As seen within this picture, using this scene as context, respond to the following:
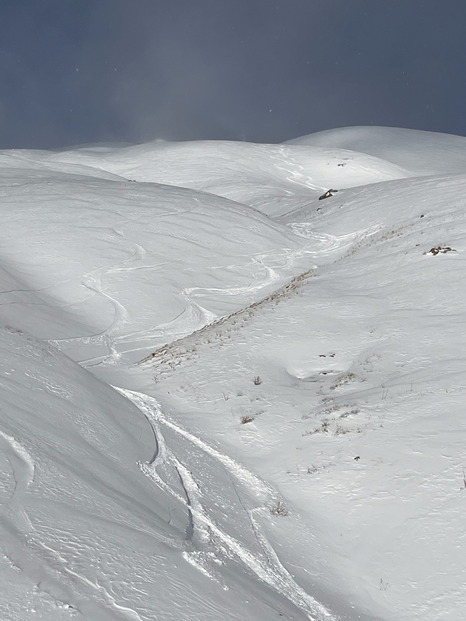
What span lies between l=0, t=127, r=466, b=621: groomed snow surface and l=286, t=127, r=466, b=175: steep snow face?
5155 cm

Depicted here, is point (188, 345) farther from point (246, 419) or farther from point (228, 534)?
point (228, 534)

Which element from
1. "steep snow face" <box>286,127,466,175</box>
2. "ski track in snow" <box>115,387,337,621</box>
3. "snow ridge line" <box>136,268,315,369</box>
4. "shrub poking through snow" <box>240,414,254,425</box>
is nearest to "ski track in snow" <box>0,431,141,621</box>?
"ski track in snow" <box>115,387,337,621</box>

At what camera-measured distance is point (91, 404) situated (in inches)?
437

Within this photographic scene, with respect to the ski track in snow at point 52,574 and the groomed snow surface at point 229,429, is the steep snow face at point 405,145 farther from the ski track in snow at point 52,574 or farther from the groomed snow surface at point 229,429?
the ski track in snow at point 52,574

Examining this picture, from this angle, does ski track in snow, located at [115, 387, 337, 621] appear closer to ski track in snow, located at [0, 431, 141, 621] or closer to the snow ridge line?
ski track in snow, located at [0, 431, 141, 621]

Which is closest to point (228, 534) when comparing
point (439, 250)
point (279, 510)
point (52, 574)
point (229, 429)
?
point (279, 510)

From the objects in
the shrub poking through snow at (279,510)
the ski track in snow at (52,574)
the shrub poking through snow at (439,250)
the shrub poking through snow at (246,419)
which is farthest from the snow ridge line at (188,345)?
the ski track in snow at (52,574)

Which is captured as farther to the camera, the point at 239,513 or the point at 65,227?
the point at 65,227

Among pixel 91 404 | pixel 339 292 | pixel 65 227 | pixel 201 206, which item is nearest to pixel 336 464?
pixel 91 404

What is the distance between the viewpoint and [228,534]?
28.6 feet

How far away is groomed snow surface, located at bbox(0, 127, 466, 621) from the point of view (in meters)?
6.57

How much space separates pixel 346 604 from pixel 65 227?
24928 millimetres

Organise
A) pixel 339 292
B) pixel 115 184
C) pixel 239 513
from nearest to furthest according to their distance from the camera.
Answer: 1. pixel 239 513
2. pixel 339 292
3. pixel 115 184

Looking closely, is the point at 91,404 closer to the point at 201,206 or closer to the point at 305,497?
the point at 305,497
